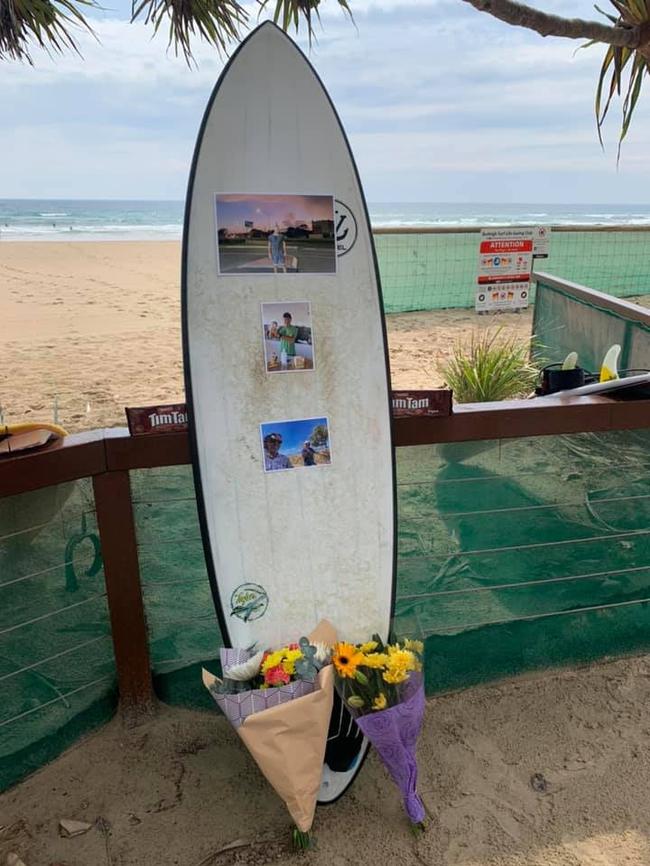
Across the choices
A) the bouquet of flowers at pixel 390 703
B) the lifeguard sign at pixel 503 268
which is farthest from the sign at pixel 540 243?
the bouquet of flowers at pixel 390 703

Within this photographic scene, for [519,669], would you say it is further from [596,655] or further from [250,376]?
[250,376]

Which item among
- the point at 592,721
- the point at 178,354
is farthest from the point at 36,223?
the point at 592,721

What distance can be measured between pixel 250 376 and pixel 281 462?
0.93 feet

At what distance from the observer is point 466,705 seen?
7.56 ft

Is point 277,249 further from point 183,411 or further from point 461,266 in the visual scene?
point 461,266

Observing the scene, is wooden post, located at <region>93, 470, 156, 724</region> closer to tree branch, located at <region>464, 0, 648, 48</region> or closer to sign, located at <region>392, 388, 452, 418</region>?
sign, located at <region>392, 388, 452, 418</region>

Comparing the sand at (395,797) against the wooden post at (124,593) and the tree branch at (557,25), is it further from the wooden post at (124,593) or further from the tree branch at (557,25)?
the tree branch at (557,25)

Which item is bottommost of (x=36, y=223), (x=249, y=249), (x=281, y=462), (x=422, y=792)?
(x=422, y=792)

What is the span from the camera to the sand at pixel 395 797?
70.7 inches

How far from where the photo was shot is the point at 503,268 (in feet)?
14.0

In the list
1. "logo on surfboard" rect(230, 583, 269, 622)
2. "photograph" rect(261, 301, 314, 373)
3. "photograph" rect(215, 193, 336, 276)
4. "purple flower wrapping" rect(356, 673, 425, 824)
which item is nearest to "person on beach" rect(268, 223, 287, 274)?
"photograph" rect(215, 193, 336, 276)

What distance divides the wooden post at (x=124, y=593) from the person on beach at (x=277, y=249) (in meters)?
A: 0.78

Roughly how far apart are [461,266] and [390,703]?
920 cm

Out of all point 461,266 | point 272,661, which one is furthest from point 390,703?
point 461,266
